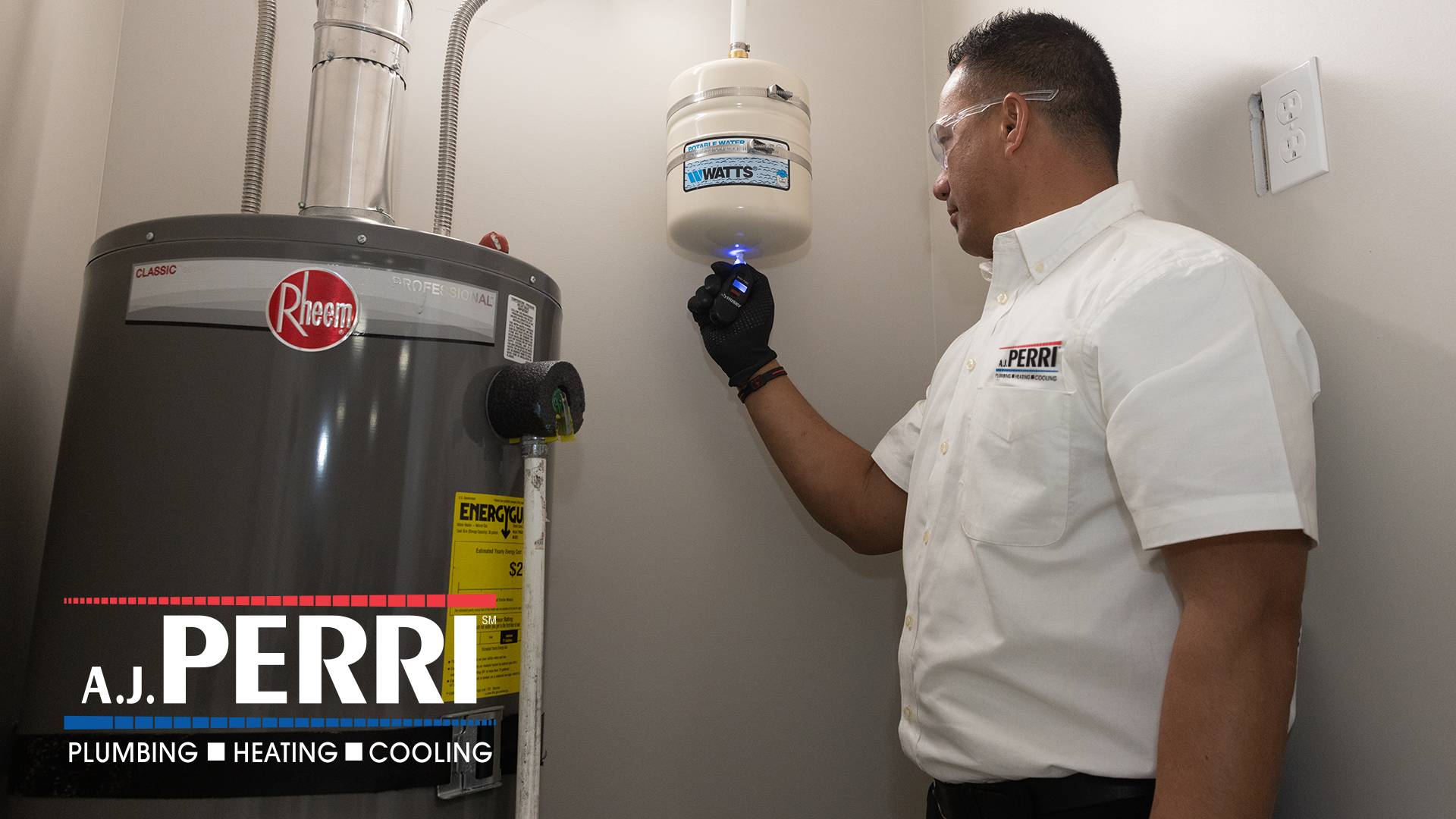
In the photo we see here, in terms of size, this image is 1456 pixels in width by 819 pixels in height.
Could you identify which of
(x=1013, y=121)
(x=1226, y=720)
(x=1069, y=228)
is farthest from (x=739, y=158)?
(x=1226, y=720)

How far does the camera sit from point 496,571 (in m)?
0.97

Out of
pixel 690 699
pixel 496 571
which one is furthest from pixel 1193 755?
pixel 690 699

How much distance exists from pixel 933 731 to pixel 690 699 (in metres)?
0.62

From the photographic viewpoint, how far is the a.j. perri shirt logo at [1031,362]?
930 millimetres

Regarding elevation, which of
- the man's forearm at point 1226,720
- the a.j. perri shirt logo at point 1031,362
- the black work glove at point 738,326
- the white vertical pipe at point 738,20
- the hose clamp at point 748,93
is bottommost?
the man's forearm at point 1226,720

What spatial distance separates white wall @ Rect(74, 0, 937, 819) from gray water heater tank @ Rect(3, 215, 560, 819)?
568 millimetres

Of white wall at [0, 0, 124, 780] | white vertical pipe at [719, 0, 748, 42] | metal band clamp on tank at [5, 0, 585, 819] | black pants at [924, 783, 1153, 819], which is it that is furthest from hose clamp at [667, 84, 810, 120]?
black pants at [924, 783, 1153, 819]

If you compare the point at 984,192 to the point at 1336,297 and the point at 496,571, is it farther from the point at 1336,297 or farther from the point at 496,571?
the point at 496,571

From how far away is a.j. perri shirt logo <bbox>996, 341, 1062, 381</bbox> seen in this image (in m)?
0.93

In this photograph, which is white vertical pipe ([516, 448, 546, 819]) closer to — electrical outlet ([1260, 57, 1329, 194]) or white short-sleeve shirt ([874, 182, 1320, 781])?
white short-sleeve shirt ([874, 182, 1320, 781])

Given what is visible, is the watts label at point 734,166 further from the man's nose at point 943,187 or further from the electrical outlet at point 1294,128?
the electrical outlet at point 1294,128

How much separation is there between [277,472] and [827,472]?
76cm

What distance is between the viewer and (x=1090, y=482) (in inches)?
35.4

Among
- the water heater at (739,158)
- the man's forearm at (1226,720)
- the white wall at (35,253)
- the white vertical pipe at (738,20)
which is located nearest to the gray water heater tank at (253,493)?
the white wall at (35,253)
